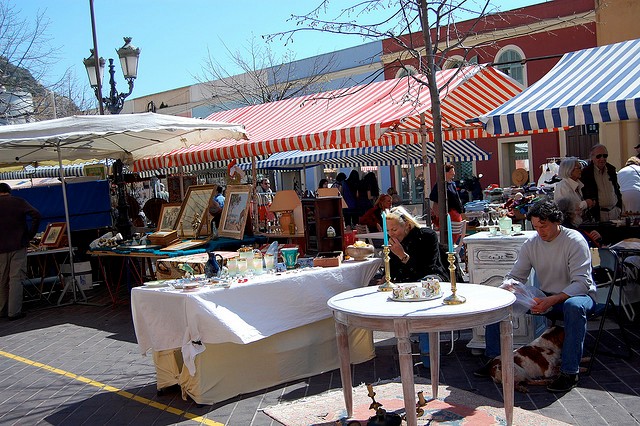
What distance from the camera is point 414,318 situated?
3.56 metres

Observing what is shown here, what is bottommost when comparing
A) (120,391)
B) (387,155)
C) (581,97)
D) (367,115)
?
(120,391)

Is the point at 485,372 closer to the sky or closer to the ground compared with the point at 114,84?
closer to the ground

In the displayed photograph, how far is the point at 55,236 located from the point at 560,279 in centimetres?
741

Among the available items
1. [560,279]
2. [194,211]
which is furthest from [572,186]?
[194,211]

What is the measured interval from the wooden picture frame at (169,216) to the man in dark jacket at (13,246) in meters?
1.72

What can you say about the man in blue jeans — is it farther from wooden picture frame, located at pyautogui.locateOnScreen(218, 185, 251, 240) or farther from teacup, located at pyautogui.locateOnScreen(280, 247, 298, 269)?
wooden picture frame, located at pyautogui.locateOnScreen(218, 185, 251, 240)

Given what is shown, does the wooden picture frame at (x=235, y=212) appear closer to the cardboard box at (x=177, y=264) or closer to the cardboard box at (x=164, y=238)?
the cardboard box at (x=164, y=238)

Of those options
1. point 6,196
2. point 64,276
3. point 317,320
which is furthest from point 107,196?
point 317,320

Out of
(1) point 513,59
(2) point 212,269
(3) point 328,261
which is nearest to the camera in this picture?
(2) point 212,269

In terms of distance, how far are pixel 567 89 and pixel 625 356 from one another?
3.04 m

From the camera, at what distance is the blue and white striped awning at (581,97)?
6207 mm

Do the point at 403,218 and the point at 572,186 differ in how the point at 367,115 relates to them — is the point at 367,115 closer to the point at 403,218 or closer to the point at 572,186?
the point at 572,186

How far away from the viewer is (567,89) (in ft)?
23.0

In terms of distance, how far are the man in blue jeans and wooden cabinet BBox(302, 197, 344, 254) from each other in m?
1.61
